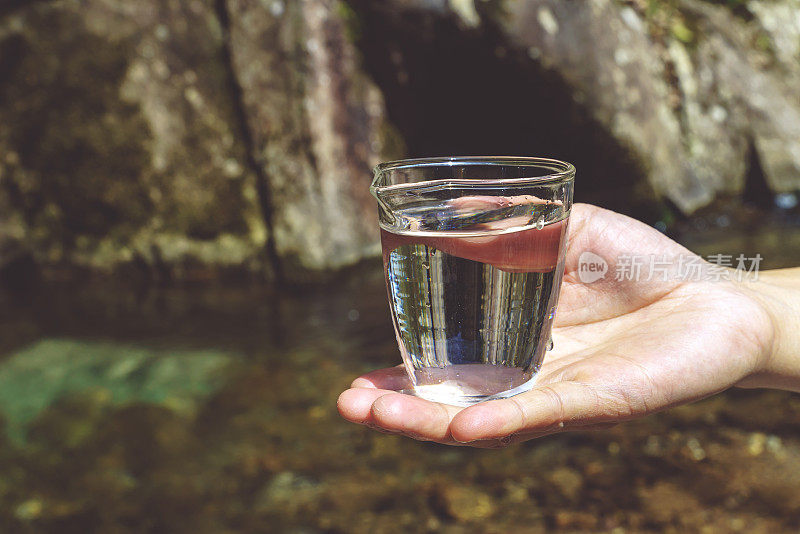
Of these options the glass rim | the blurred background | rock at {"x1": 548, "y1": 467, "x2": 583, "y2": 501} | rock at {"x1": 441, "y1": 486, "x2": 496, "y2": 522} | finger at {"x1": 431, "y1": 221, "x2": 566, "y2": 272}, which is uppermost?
the glass rim

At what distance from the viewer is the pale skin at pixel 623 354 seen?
1778mm

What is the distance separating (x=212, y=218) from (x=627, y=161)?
3.67 m

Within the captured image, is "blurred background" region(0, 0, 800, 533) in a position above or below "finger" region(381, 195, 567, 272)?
below

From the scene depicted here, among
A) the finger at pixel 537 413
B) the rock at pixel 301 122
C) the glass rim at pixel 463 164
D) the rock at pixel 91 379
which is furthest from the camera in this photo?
the rock at pixel 301 122

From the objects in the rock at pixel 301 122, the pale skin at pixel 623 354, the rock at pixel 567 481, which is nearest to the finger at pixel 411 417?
the pale skin at pixel 623 354

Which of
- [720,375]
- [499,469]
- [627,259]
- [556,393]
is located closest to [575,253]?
[627,259]

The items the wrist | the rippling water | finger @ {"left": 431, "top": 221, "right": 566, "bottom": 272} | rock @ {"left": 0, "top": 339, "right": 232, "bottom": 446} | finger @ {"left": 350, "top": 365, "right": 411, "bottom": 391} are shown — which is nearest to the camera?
finger @ {"left": 431, "top": 221, "right": 566, "bottom": 272}

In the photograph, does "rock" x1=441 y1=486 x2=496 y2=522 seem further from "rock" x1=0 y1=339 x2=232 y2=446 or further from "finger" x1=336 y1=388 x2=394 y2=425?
"finger" x1=336 y1=388 x2=394 y2=425

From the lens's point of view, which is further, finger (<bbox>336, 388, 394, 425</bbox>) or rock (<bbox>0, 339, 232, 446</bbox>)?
rock (<bbox>0, 339, 232, 446</bbox>)

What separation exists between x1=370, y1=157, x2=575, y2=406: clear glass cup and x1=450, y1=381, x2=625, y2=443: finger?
0.20 metres

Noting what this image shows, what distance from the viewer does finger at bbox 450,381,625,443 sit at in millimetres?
1688

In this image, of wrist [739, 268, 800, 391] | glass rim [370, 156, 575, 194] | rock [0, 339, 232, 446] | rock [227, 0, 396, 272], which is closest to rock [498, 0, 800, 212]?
rock [227, 0, 396, 272]

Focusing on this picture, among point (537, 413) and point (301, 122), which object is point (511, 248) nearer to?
point (537, 413)

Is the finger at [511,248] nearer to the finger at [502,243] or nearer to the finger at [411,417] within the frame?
the finger at [502,243]
